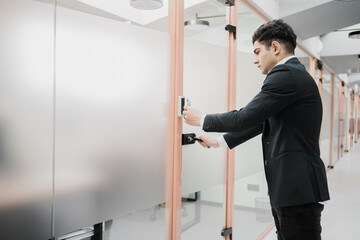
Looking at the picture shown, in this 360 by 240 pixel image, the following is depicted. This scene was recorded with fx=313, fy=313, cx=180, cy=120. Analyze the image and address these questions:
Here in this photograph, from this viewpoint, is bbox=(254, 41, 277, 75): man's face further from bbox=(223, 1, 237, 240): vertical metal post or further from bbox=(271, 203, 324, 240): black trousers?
bbox=(223, 1, 237, 240): vertical metal post

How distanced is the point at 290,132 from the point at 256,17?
2.00 meters

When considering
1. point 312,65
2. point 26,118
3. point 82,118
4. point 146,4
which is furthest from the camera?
point 312,65

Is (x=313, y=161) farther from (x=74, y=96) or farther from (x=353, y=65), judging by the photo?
(x=353, y=65)

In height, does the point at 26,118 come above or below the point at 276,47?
below

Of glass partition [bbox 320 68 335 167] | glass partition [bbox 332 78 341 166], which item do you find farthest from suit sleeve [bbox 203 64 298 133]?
glass partition [bbox 332 78 341 166]

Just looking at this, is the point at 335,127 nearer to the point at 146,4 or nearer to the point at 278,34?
the point at 278,34

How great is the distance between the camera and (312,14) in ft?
13.1

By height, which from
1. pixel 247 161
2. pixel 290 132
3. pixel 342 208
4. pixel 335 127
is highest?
pixel 290 132

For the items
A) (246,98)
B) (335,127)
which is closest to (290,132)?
(246,98)

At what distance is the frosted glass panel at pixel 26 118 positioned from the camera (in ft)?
3.79

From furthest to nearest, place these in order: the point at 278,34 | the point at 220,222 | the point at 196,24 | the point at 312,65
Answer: the point at 312,65 < the point at 220,222 < the point at 196,24 < the point at 278,34

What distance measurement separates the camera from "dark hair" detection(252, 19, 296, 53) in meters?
1.69

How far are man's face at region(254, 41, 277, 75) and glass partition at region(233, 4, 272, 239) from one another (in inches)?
44.6

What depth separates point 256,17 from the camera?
10.7 feet
